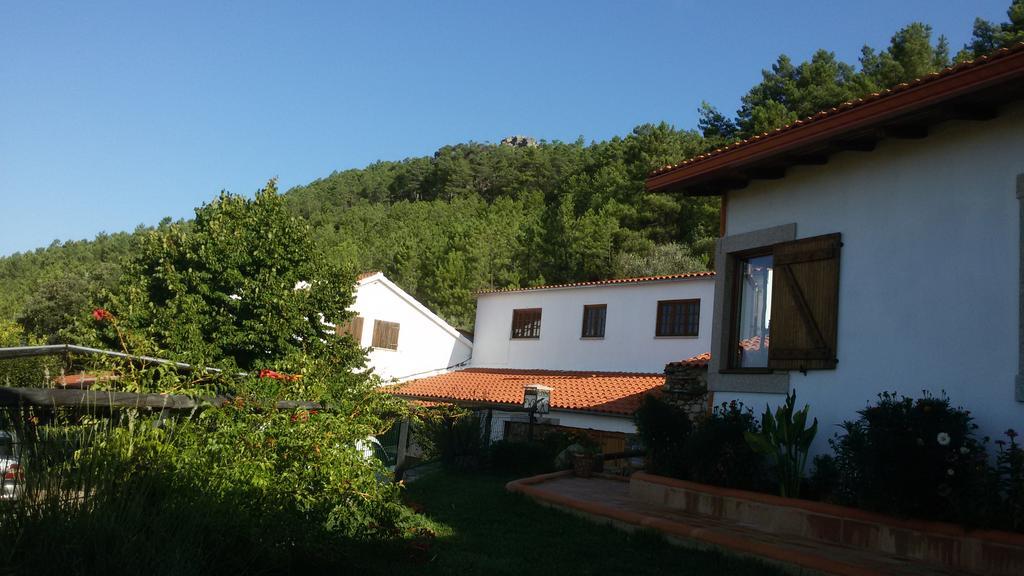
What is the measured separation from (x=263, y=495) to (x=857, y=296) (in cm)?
592

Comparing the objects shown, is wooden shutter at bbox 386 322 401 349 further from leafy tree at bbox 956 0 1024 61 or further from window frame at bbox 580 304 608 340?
leafy tree at bbox 956 0 1024 61

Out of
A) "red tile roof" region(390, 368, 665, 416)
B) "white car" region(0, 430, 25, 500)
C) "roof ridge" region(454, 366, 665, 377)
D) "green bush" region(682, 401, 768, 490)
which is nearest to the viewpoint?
"white car" region(0, 430, 25, 500)

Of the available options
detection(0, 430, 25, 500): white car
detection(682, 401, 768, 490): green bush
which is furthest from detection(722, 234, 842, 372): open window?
detection(0, 430, 25, 500): white car

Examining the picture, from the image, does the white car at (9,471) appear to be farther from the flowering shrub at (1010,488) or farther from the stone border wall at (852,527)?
the flowering shrub at (1010,488)

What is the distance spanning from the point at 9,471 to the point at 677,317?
20387 millimetres

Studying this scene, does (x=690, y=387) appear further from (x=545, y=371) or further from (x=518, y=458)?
(x=545, y=371)

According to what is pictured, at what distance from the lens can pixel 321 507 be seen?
600 centimetres

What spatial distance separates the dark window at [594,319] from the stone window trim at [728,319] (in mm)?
15371

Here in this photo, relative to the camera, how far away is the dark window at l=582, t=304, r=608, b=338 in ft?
83.2

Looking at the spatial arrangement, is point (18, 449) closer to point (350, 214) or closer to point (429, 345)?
point (429, 345)

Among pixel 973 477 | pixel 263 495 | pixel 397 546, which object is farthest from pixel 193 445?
pixel 973 477

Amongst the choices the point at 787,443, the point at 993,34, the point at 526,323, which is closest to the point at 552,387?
the point at 526,323

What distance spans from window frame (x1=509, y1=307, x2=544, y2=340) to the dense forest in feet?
25.0

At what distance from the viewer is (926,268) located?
732 cm
